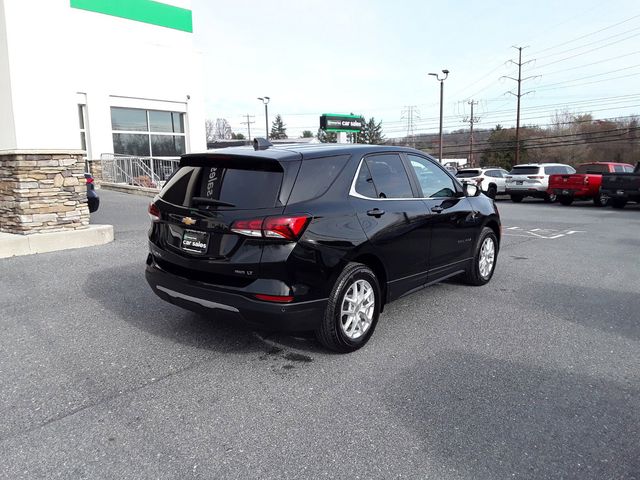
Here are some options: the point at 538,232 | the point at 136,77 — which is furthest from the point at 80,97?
the point at 538,232

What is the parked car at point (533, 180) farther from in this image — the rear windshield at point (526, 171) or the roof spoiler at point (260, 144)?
the roof spoiler at point (260, 144)

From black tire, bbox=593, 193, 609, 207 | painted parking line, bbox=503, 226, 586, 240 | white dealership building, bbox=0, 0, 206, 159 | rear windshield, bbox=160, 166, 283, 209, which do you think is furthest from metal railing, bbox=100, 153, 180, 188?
black tire, bbox=593, 193, 609, 207

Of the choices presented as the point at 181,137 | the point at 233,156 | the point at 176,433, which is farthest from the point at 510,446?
the point at 181,137

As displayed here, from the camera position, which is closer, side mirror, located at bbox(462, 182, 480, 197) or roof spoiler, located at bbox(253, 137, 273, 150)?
roof spoiler, located at bbox(253, 137, 273, 150)

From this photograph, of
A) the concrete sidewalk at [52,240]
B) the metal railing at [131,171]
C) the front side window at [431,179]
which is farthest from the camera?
the metal railing at [131,171]

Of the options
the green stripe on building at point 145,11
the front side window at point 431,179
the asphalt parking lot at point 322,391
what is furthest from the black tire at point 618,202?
the green stripe on building at point 145,11

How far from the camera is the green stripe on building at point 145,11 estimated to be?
2145 centimetres

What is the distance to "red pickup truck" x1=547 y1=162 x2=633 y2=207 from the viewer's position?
62.7 ft

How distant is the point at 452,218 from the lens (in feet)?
17.5

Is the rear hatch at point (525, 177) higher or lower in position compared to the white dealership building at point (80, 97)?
lower

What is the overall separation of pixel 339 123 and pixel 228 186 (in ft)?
81.3

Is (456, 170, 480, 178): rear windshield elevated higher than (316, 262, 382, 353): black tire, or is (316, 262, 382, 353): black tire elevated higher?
(456, 170, 480, 178): rear windshield

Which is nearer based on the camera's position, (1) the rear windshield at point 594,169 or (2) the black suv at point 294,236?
(2) the black suv at point 294,236

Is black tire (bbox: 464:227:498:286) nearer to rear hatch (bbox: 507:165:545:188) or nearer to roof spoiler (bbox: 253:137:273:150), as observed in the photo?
roof spoiler (bbox: 253:137:273:150)
